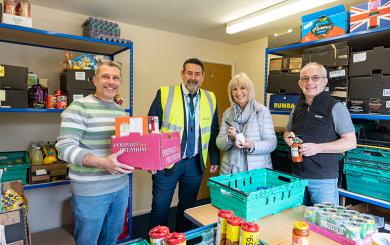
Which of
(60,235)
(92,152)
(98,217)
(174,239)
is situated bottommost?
(60,235)

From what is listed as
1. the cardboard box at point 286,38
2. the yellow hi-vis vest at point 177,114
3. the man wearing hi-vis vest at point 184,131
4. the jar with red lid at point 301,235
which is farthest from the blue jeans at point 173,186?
the cardboard box at point 286,38

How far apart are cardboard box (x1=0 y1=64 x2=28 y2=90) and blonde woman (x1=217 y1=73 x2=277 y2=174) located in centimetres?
168

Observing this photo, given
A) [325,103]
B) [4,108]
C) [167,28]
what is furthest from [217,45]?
[4,108]

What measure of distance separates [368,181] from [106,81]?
2.05m

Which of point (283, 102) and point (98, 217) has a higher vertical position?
point (283, 102)

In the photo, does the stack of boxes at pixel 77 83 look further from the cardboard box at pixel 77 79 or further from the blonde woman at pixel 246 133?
the blonde woman at pixel 246 133

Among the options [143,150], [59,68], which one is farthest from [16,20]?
[143,150]

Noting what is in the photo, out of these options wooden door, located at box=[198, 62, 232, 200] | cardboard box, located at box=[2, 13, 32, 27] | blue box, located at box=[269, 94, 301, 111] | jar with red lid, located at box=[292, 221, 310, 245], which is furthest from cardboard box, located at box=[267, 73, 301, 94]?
cardboard box, located at box=[2, 13, 32, 27]

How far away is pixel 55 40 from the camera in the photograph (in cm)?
240

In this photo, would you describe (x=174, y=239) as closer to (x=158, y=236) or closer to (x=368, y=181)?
(x=158, y=236)

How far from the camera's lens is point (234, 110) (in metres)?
1.94

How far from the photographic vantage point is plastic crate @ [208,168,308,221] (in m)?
1.23

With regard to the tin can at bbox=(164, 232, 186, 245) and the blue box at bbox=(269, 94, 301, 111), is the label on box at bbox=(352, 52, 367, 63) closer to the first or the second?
the blue box at bbox=(269, 94, 301, 111)

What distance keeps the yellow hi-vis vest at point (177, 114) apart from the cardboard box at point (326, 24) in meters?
1.11
